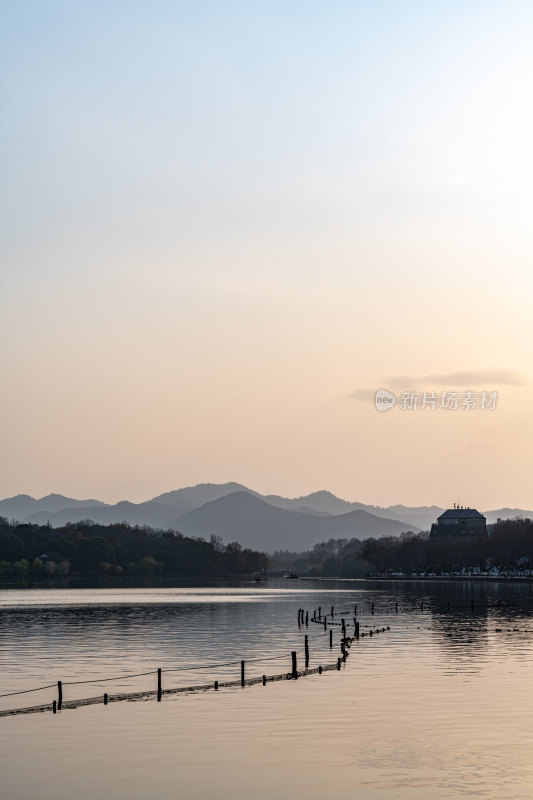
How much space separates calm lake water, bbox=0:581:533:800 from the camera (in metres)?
42.4

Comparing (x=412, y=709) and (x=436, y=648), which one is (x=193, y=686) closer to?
(x=412, y=709)

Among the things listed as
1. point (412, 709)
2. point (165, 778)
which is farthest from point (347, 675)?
point (165, 778)

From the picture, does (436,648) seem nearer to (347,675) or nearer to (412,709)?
(347,675)

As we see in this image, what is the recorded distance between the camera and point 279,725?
181ft

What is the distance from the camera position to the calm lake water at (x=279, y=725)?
42.4 meters

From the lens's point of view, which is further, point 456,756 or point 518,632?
point 518,632

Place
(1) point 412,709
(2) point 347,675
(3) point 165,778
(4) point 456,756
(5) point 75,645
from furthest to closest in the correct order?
1. (5) point 75,645
2. (2) point 347,675
3. (1) point 412,709
4. (4) point 456,756
5. (3) point 165,778

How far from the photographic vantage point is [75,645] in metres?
105

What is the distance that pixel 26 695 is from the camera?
67188 mm

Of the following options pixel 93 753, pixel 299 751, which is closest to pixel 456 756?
pixel 299 751

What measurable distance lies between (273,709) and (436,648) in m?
42.0

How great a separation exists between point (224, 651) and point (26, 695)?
3285 cm

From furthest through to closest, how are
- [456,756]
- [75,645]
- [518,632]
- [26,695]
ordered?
[518,632]
[75,645]
[26,695]
[456,756]

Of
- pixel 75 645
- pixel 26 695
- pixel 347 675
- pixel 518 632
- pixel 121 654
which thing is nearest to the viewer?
pixel 26 695
